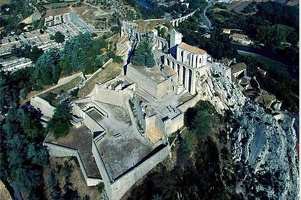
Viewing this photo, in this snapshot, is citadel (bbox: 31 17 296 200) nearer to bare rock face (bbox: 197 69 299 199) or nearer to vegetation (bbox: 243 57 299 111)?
bare rock face (bbox: 197 69 299 199)

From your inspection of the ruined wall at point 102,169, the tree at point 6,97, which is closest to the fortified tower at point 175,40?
the ruined wall at point 102,169

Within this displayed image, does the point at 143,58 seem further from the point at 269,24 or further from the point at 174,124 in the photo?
the point at 269,24

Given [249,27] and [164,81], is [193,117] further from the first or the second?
[249,27]

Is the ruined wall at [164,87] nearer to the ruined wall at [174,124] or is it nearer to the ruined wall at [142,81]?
the ruined wall at [142,81]

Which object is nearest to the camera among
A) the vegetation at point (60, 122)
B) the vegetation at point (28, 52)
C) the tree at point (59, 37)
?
the vegetation at point (60, 122)

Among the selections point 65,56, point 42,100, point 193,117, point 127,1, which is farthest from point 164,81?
point 127,1

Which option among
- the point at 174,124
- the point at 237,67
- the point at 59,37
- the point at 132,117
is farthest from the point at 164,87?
the point at 59,37
